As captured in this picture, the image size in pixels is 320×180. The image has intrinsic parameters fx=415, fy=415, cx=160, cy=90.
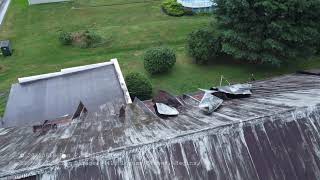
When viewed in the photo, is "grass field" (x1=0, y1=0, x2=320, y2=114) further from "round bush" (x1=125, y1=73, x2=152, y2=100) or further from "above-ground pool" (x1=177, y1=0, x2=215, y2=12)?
"round bush" (x1=125, y1=73, x2=152, y2=100)

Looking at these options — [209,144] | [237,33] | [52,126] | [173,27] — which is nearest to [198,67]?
[237,33]

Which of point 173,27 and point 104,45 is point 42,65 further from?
point 173,27

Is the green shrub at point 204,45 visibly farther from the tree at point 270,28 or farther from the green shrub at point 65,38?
the green shrub at point 65,38

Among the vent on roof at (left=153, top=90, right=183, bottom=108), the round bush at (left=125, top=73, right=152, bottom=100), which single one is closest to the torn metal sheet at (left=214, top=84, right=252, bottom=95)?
the vent on roof at (left=153, top=90, right=183, bottom=108)

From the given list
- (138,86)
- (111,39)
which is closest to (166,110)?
(138,86)

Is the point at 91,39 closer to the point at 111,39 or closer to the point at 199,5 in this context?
the point at 111,39
